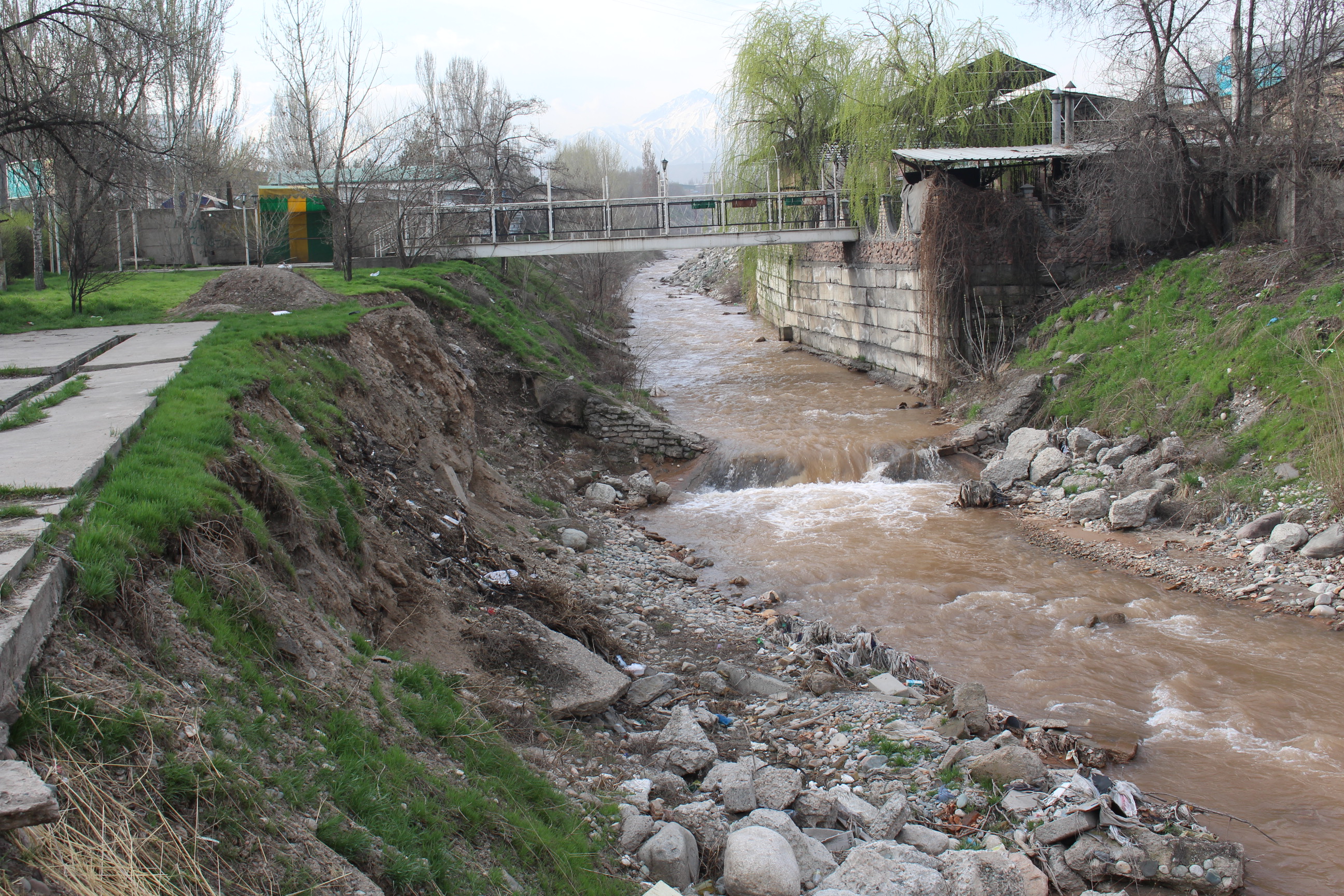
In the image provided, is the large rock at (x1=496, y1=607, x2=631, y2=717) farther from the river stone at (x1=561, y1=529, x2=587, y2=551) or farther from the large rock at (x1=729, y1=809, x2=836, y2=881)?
the river stone at (x1=561, y1=529, x2=587, y2=551)

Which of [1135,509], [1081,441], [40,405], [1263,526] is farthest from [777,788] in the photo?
[1081,441]

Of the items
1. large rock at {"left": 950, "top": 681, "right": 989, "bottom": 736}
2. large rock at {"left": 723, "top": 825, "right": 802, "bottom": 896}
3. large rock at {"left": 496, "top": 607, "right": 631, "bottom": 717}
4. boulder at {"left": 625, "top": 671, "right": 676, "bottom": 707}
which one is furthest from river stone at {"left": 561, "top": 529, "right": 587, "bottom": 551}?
large rock at {"left": 723, "top": 825, "right": 802, "bottom": 896}

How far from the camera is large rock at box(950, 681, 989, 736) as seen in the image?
277 inches

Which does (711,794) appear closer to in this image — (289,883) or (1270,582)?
(289,883)

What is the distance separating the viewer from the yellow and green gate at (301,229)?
962 inches

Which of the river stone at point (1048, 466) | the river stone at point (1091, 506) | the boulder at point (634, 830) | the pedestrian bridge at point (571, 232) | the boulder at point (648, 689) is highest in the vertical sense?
the pedestrian bridge at point (571, 232)

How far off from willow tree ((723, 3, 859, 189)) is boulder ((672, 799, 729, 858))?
23.6 metres

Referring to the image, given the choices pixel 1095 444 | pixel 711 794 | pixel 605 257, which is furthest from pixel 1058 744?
pixel 605 257

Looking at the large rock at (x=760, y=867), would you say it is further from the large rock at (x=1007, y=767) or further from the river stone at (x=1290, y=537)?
the river stone at (x=1290, y=537)

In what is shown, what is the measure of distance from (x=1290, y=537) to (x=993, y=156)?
11638mm

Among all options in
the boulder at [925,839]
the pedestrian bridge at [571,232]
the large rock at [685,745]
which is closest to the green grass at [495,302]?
the pedestrian bridge at [571,232]

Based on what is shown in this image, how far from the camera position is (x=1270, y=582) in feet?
33.2

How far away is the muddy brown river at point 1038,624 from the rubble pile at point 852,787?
1.78 ft

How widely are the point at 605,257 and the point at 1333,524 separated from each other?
78.3ft
